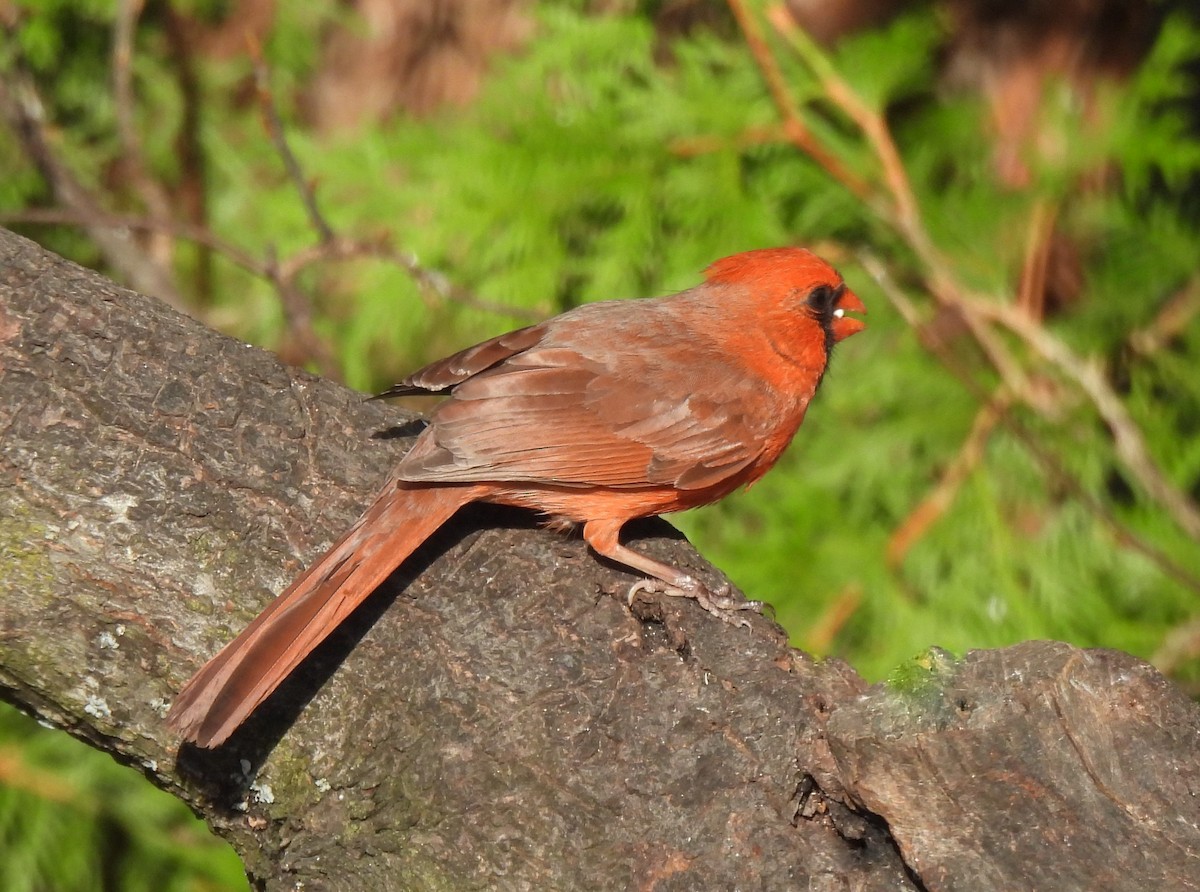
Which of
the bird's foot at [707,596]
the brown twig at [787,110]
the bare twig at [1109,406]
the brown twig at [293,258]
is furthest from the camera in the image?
the brown twig at [787,110]

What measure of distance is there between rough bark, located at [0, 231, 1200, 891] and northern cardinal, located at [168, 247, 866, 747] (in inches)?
5.0

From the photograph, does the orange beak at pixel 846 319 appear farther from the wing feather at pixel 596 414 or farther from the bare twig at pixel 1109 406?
the bare twig at pixel 1109 406

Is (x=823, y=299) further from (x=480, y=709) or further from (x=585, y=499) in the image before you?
(x=480, y=709)

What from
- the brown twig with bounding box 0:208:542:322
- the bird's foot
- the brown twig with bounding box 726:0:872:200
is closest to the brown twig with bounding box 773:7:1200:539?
the brown twig with bounding box 726:0:872:200

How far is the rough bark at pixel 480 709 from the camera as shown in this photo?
243 centimetres

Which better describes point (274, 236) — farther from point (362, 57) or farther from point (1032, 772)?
point (1032, 772)

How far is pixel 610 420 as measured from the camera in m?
3.53

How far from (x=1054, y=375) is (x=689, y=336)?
2140mm

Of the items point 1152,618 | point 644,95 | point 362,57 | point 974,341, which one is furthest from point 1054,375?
point 362,57

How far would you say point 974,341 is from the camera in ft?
18.3

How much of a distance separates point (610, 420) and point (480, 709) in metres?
1.05

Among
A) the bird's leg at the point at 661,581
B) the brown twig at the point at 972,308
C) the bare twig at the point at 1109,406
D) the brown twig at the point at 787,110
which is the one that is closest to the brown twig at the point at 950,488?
the brown twig at the point at 972,308

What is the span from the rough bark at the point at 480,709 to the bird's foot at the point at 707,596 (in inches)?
2.5

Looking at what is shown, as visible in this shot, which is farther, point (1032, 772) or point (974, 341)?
point (974, 341)
